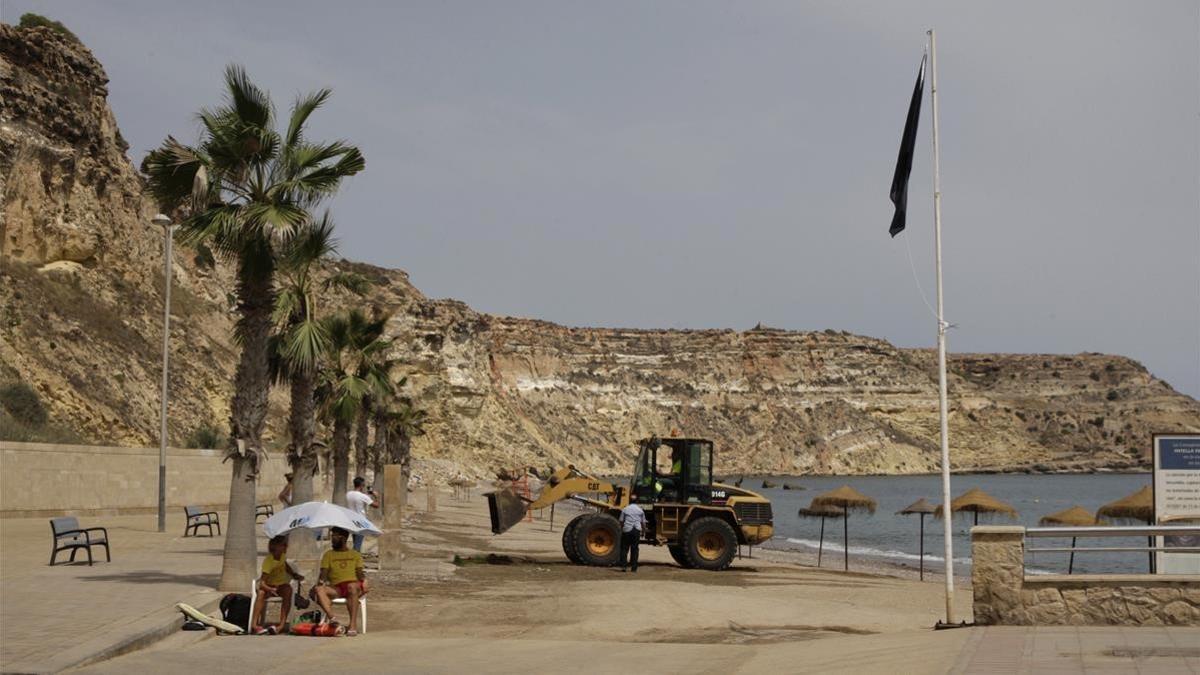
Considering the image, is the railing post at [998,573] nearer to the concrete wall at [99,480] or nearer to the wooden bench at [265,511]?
the wooden bench at [265,511]

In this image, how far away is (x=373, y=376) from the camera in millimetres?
34688

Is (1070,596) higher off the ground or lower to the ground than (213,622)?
higher

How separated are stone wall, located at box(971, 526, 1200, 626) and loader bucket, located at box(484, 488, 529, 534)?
1615 cm

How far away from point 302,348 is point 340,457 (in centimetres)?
1271

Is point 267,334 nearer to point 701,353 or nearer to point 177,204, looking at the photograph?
point 177,204

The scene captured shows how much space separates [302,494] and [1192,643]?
14.1m

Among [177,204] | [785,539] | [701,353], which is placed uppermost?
[701,353]

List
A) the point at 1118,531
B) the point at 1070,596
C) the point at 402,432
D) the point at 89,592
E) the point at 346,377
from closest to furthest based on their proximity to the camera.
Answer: the point at 1118,531 < the point at 1070,596 < the point at 89,592 < the point at 346,377 < the point at 402,432

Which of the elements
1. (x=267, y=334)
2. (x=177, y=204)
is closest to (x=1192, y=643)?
(x=267, y=334)

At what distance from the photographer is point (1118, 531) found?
1250 cm

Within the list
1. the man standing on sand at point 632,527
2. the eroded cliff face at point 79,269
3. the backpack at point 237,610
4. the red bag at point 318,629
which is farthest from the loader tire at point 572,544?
the eroded cliff face at point 79,269

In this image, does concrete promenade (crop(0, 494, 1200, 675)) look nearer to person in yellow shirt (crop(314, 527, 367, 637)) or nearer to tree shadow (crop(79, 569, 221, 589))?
tree shadow (crop(79, 569, 221, 589))

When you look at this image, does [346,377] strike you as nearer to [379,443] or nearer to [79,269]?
[379,443]

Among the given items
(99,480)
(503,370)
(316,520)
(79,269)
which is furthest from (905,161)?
(503,370)
